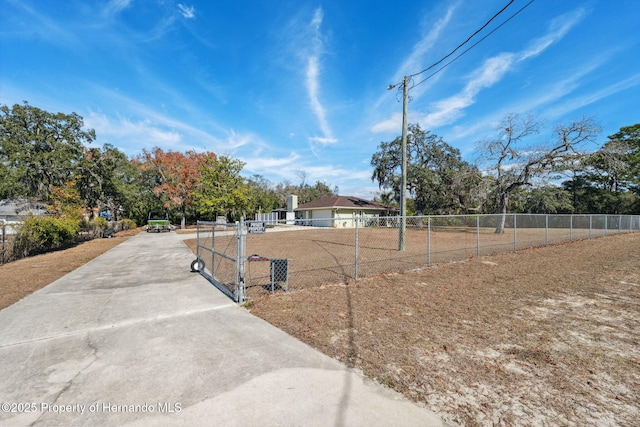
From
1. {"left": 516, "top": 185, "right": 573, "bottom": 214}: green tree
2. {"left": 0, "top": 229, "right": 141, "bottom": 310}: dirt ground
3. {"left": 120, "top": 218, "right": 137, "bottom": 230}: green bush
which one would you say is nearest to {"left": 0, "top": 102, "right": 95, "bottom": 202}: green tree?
{"left": 120, "top": 218, "right": 137, "bottom": 230}: green bush

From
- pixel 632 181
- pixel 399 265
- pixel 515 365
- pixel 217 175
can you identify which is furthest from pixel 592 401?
pixel 632 181

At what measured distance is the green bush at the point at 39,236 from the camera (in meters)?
11.5

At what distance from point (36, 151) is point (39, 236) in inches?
927

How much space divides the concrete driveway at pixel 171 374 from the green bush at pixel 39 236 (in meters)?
9.09

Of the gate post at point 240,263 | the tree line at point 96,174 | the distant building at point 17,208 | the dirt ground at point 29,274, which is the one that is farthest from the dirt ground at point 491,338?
the distant building at point 17,208

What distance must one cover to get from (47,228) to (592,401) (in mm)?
18117

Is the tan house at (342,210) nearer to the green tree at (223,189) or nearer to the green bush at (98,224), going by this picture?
the green tree at (223,189)

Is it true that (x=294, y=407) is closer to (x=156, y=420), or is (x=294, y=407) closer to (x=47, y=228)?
(x=156, y=420)

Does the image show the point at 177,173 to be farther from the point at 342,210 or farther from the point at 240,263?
the point at 240,263

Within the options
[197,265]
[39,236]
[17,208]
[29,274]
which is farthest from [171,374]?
[17,208]

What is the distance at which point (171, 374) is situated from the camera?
3.01 metres

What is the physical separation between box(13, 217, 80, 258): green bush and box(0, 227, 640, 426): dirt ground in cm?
517

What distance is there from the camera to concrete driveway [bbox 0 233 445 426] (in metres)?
2.37

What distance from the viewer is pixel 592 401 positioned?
99.3 inches
